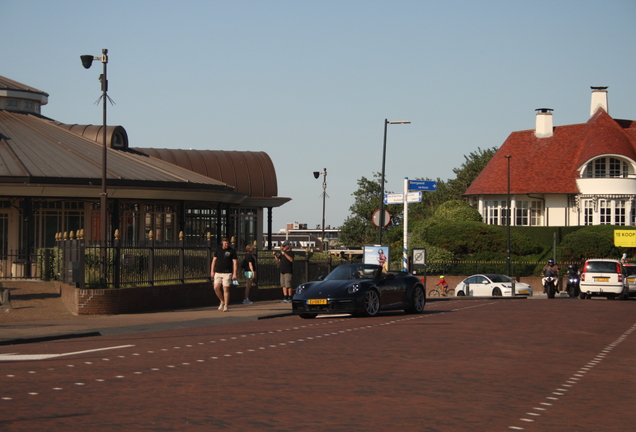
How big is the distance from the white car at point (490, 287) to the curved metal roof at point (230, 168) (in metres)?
13.6

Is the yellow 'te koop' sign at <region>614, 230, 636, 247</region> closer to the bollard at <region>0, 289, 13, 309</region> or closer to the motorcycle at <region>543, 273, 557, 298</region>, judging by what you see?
the motorcycle at <region>543, 273, 557, 298</region>

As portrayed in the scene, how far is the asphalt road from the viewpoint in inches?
301

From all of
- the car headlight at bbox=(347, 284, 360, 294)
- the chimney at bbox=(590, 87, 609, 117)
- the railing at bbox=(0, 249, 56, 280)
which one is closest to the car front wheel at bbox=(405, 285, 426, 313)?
the car headlight at bbox=(347, 284, 360, 294)

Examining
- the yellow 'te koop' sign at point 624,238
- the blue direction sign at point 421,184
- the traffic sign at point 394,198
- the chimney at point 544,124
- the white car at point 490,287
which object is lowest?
the white car at point 490,287

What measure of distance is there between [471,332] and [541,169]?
5140 cm

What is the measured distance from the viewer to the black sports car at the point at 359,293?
19047mm

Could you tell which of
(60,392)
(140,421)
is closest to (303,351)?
(60,392)

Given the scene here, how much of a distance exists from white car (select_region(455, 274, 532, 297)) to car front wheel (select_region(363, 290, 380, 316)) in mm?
23910

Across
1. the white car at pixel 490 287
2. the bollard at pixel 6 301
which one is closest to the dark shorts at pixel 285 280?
the bollard at pixel 6 301

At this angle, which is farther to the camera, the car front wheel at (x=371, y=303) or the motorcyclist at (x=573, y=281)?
the motorcyclist at (x=573, y=281)

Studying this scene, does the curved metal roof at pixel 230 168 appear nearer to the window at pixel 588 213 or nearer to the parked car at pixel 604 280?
the parked car at pixel 604 280

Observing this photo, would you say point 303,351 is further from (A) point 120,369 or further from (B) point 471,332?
(B) point 471,332

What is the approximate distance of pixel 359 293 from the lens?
19250 millimetres

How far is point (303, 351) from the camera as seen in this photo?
12.8 metres
